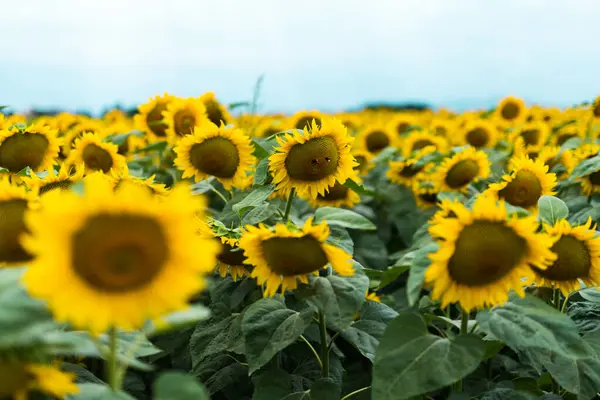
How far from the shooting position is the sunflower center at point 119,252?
0.96 metres

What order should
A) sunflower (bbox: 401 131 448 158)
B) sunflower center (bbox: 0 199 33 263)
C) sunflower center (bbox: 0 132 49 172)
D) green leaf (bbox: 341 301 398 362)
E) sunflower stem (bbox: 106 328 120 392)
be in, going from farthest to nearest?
sunflower (bbox: 401 131 448 158) < sunflower center (bbox: 0 132 49 172) < green leaf (bbox: 341 301 398 362) < sunflower center (bbox: 0 199 33 263) < sunflower stem (bbox: 106 328 120 392)

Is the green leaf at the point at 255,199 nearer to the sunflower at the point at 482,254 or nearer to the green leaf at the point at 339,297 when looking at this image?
the green leaf at the point at 339,297

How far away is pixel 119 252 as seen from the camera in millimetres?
974

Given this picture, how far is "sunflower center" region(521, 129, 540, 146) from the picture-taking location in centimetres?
416

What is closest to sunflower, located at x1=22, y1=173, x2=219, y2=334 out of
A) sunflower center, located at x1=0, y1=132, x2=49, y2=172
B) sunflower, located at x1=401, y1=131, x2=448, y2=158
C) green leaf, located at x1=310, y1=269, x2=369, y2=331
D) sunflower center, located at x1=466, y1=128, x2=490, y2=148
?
green leaf, located at x1=310, y1=269, x2=369, y2=331

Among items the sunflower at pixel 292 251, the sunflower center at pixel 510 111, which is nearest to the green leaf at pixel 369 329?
the sunflower at pixel 292 251

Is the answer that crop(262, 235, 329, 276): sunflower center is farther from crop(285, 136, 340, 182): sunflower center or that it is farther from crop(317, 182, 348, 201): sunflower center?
crop(317, 182, 348, 201): sunflower center

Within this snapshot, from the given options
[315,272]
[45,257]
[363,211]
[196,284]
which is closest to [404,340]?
[315,272]

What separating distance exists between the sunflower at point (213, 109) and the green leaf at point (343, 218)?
3.67 ft

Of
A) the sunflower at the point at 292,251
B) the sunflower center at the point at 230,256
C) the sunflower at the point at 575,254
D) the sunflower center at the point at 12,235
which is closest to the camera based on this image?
the sunflower center at the point at 12,235

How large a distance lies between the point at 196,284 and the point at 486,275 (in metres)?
0.68

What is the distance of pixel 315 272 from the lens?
5.24ft

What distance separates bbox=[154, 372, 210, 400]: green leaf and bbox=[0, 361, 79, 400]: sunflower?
0.13 metres

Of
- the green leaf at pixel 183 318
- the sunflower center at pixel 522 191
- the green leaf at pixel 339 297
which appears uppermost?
the green leaf at pixel 183 318
